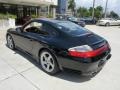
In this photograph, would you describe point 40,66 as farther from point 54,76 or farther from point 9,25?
point 9,25

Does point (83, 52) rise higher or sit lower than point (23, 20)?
lower

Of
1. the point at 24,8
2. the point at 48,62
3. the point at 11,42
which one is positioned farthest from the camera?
the point at 24,8

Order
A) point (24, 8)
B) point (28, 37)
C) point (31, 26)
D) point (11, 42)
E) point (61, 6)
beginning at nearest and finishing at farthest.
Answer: point (28, 37)
point (31, 26)
point (11, 42)
point (24, 8)
point (61, 6)

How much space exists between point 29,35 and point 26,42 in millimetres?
277

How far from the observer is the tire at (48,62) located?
3715 mm

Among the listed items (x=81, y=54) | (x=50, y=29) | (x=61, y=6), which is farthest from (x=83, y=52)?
(x=61, y=6)

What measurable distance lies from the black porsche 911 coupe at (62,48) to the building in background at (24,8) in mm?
13254

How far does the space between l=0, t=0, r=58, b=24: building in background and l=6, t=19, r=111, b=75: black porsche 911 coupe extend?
1325 cm

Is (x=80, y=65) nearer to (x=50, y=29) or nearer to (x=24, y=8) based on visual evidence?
(x=50, y=29)

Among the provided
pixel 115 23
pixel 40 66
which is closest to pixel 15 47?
pixel 40 66

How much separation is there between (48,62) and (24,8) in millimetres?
18203

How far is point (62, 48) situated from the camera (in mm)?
3457

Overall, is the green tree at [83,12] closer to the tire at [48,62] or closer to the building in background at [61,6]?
the building in background at [61,6]

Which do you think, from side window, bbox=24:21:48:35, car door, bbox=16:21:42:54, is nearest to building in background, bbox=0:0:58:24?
car door, bbox=16:21:42:54
